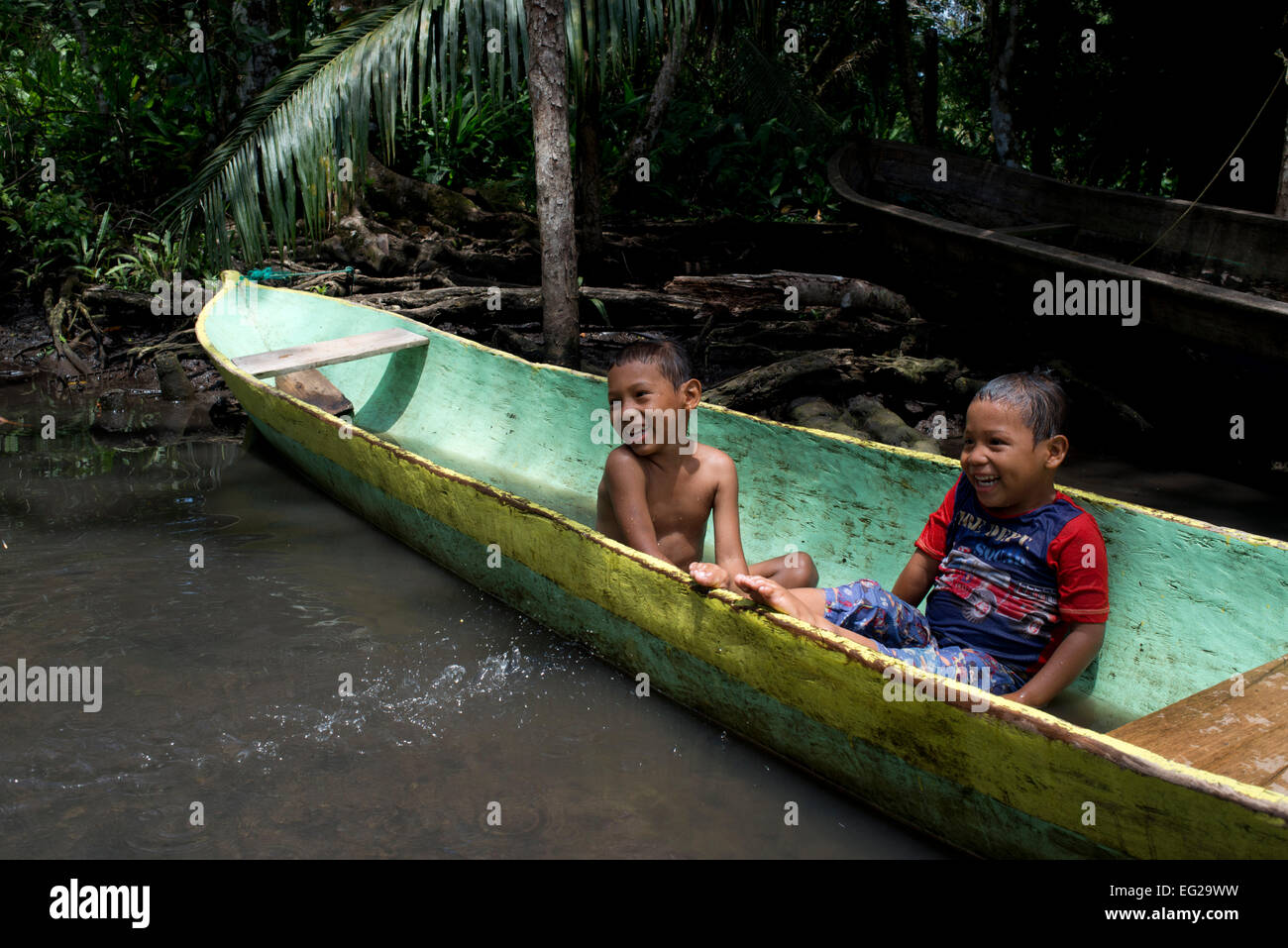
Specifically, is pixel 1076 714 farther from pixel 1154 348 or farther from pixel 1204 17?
pixel 1204 17

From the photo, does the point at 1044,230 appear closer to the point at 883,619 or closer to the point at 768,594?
the point at 883,619

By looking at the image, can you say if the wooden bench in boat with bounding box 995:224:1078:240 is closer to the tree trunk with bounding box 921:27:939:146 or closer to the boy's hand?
the tree trunk with bounding box 921:27:939:146

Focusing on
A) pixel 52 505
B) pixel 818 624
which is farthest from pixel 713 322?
pixel 818 624

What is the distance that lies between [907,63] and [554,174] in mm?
6551

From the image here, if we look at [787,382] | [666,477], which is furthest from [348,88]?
[666,477]

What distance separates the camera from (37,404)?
21.3 feet

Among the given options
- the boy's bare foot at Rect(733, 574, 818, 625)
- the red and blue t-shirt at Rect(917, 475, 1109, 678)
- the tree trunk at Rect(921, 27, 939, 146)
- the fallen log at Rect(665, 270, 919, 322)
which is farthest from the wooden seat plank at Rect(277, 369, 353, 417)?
the tree trunk at Rect(921, 27, 939, 146)

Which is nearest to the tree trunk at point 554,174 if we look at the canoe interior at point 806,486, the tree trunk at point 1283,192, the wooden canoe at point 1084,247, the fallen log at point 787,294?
the canoe interior at point 806,486

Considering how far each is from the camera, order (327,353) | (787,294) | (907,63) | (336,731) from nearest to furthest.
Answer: (336,731) → (327,353) → (787,294) → (907,63)

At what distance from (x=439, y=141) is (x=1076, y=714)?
29.1 feet

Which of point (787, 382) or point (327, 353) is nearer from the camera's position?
point (327, 353)

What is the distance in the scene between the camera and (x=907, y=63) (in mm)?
10148

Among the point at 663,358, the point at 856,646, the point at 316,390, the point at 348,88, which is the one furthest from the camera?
the point at 316,390
